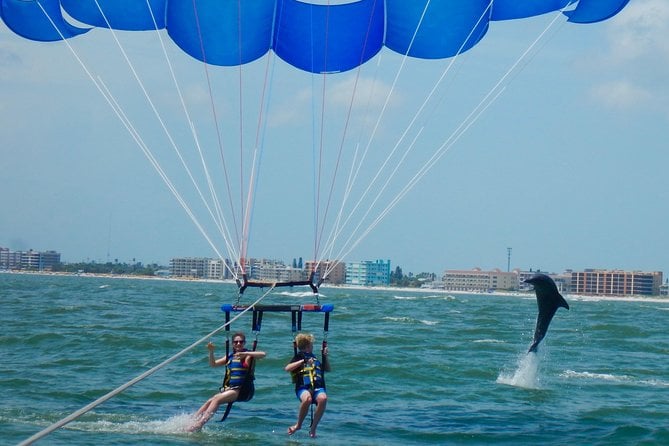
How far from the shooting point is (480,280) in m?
143

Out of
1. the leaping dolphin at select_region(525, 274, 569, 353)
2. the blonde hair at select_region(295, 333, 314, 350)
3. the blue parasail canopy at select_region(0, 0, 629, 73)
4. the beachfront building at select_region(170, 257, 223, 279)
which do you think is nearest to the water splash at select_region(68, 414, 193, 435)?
the blonde hair at select_region(295, 333, 314, 350)

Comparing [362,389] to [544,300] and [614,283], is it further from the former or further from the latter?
[614,283]

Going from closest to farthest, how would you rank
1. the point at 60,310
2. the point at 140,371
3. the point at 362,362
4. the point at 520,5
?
1. the point at 520,5
2. the point at 140,371
3. the point at 362,362
4. the point at 60,310

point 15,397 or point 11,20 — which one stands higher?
point 11,20

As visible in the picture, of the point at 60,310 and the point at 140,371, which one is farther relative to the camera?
the point at 60,310

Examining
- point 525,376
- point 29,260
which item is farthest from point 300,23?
point 29,260

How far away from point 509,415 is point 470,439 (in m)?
1.73

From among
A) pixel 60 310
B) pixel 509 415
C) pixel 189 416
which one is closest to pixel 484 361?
pixel 509 415

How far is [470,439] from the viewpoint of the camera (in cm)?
983

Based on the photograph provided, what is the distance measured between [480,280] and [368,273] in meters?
16.8

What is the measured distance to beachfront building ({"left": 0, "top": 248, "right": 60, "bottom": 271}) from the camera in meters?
193

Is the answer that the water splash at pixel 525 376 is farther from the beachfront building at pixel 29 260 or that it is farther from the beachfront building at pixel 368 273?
the beachfront building at pixel 29 260

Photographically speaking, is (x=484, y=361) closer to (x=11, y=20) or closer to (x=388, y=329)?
(x=388, y=329)

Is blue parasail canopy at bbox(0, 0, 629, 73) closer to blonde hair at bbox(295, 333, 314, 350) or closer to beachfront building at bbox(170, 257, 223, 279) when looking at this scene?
blonde hair at bbox(295, 333, 314, 350)
